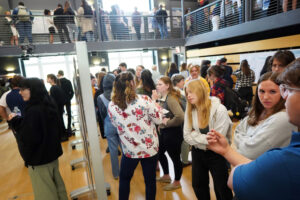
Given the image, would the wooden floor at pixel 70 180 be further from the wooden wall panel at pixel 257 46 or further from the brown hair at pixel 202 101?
the wooden wall panel at pixel 257 46

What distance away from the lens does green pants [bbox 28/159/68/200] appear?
6.70 feet

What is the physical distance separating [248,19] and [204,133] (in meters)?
5.75

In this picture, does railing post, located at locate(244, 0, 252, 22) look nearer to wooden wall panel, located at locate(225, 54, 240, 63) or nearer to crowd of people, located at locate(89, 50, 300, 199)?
wooden wall panel, located at locate(225, 54, 240, 63)

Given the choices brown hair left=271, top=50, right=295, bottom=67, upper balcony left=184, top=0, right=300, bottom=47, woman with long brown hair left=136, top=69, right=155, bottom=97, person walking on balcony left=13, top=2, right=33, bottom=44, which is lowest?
woman with long brown hair left=136, top=69, right=155, bottom=97

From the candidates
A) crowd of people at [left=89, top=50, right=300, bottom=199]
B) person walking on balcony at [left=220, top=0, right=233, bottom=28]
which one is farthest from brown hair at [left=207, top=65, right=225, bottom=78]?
person walking on balcony at [left=220, top=0, right=233, bottom=28]

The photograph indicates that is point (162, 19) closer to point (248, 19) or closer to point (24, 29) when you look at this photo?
point (248, 19)

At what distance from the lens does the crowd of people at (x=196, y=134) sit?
Answer: 0.68 meters

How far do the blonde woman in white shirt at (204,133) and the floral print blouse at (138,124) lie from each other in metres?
0.34

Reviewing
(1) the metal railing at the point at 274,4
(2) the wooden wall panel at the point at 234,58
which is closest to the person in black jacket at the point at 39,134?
(1) the metal railing at the point at 274,4

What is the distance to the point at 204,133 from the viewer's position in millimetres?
1737

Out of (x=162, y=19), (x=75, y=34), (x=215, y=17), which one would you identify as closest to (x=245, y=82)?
(x=215, y=17)

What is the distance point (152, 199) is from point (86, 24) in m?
7.68

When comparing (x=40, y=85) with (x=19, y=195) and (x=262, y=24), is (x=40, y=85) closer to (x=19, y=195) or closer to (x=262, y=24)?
(x=19, y=195)

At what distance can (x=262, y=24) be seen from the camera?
5.43m
